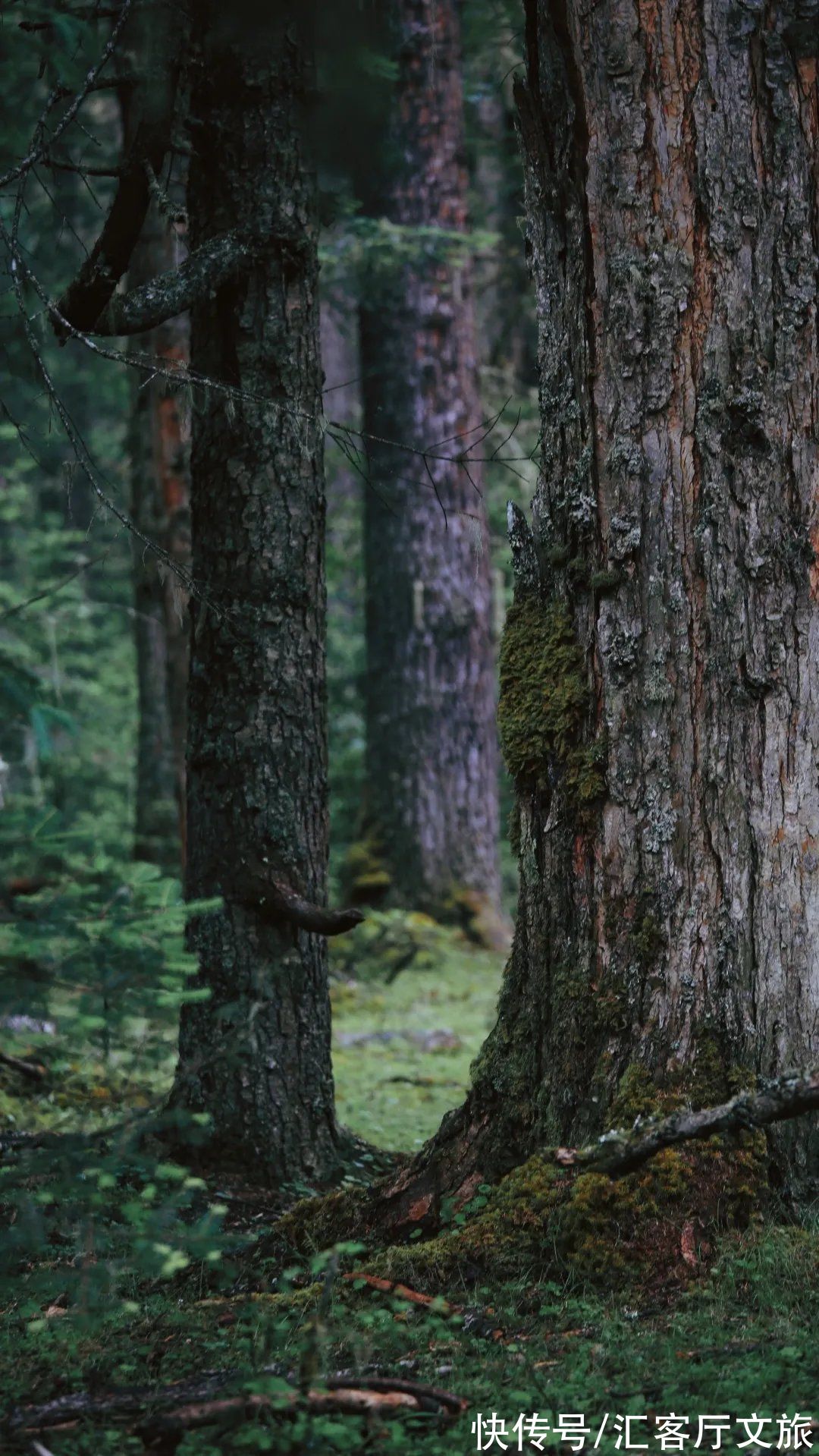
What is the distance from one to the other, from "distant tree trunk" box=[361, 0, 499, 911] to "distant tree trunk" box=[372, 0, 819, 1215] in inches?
339

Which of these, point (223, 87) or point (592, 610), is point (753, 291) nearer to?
point (592, 610)

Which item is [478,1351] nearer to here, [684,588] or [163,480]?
[684,588]

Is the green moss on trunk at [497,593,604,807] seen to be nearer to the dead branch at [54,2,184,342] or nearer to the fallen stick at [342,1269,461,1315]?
the fallen stick at [342,1269,461,1315]

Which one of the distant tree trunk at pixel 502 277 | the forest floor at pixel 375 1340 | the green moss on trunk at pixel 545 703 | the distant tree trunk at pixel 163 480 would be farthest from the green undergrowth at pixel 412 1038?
the distant tree trunk at pixel 502 277

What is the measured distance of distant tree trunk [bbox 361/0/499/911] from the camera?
12750 millimetres

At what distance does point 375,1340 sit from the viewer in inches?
135

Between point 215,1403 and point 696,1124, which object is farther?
point 696,1124

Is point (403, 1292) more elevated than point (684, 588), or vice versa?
point (684, 588)

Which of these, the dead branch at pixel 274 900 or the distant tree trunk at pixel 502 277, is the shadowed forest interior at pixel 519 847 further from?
the distant tree trunk at pixel 502 277

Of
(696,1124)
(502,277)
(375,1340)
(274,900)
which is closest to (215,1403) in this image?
(375,1340)

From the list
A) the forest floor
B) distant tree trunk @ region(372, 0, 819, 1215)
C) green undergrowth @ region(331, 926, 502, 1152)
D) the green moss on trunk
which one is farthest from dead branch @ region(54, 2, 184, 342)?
green undergrowth @ region(331, 926, 502, 1152)

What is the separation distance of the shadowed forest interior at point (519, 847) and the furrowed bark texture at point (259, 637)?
0.06ft

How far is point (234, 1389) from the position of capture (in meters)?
2.99

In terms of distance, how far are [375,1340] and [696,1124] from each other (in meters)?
1.02
